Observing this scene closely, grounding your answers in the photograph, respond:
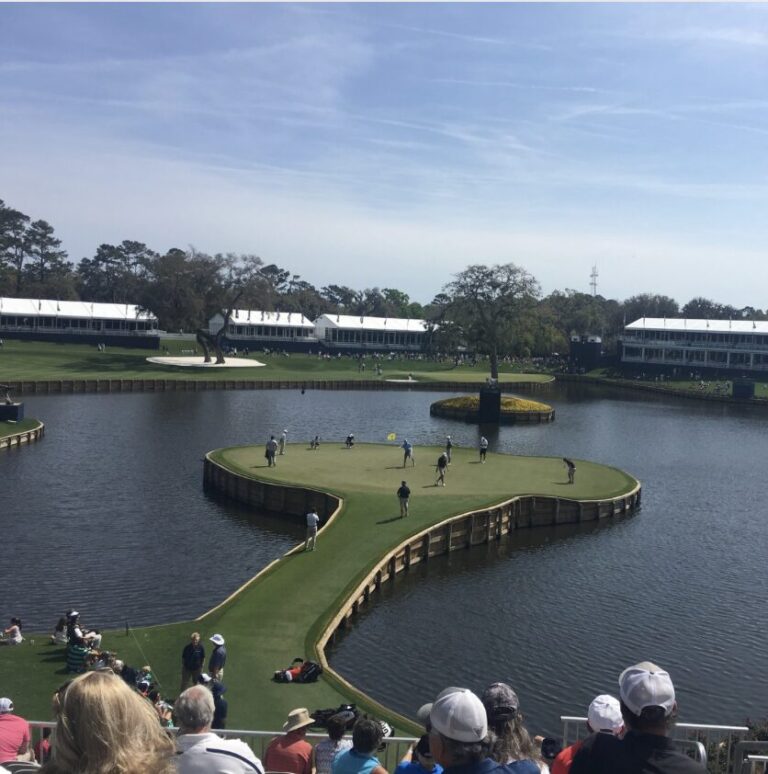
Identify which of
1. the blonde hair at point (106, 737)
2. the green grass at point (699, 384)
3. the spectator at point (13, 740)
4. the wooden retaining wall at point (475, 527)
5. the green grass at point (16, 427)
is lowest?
the wooden retaining wall at point (475, 527)

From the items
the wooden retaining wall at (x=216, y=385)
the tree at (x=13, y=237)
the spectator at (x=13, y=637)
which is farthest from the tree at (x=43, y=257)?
the spectator at (x=13, y=637)

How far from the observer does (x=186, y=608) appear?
28.8 meters

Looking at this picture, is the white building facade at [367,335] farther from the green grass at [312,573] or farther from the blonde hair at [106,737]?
the blonde hair at [106,737]

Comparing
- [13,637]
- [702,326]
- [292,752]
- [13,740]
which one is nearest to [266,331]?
[702,326]

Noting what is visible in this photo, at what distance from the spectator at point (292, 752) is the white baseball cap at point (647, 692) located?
20.8 feet

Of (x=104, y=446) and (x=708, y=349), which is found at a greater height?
(x=708, y=349)

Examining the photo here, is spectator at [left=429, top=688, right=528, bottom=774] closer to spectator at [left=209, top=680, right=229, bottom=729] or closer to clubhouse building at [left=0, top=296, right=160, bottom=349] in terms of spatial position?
spectator at [left=209, top=680, right=229, bottom=729]

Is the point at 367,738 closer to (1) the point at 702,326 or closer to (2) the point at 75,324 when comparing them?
(2) the point at 75,324

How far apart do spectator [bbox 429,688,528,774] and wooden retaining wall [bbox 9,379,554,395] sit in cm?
8958

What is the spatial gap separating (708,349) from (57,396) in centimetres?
9965

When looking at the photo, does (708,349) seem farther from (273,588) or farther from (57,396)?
(273,588)

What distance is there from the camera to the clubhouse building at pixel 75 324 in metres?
136

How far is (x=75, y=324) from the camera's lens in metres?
140

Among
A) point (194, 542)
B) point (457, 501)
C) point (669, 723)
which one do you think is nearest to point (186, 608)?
point (194, 542)
